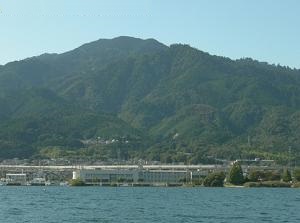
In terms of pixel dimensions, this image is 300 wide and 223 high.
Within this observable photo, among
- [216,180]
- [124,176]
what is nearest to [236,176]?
[216,180]

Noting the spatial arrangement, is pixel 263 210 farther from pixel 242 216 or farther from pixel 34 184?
pixel 34 184

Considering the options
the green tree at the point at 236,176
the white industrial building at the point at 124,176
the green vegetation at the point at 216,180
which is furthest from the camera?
the white industrial building at the point at 124,176

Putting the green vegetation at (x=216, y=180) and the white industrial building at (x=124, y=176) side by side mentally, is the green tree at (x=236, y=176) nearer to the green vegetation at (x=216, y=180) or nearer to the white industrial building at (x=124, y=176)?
the green vegetation at (x=216, y=180)

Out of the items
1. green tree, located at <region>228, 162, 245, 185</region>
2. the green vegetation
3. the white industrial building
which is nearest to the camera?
green tree, located at <region>228, 162, 245, 185</region>

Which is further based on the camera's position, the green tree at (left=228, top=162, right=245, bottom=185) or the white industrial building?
the white industrial building

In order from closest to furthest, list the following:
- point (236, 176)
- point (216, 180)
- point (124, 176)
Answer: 1. point (236, 176)
2. point (216, 180)
3. point (124, 176)

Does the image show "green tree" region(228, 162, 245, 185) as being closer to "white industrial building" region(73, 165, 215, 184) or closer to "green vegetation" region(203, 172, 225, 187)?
"green vegetation" region(203, 172, 225, 187)

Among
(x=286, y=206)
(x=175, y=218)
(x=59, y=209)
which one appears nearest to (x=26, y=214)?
(x=59, y=209)

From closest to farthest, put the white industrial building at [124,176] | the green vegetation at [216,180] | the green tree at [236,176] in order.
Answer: the green tree at [236,176], the green vegetation at [216,180], the white industrial building at [124,176]

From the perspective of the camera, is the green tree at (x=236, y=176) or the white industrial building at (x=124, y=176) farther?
the white industrial building at (x=124, y=176)

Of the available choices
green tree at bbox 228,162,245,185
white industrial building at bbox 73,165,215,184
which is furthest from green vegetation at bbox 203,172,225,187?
white industrial building at bbox 73,165,215,184

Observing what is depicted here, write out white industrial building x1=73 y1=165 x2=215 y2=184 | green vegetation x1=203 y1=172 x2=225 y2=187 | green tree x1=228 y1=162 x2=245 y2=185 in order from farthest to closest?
white industrial building x1=73 y1=165 x2=215 y2=184
green vegetation x1=203 y1=172 x2=225 y2=187
green tree x1=228 y1=162 x2=245 y2=185

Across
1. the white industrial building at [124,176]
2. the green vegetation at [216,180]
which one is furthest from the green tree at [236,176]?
the white industrial building at [124,176]

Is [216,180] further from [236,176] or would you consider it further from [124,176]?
[124,176]
